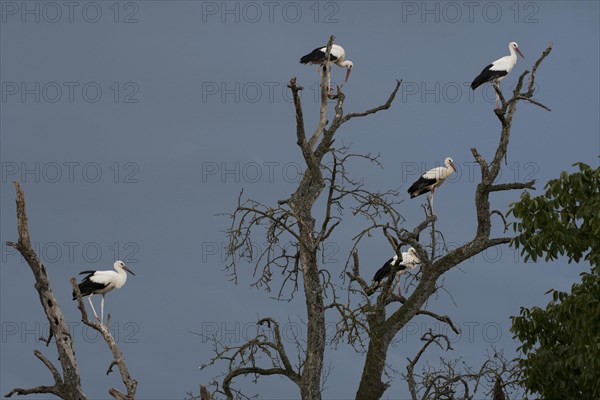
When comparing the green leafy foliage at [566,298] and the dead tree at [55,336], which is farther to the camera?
the dead tree at [55,336]

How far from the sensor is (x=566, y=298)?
51.3 ft

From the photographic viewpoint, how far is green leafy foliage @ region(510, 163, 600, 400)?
14953 mm

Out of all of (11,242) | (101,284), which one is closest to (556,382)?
(11,242)

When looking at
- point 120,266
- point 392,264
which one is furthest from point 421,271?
point 120,266

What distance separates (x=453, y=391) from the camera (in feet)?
59.9

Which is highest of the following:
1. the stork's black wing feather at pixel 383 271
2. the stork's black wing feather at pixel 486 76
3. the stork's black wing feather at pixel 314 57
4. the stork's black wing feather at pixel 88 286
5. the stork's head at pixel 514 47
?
the stork's head at pixel 514 47

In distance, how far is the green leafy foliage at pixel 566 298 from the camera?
1495cm

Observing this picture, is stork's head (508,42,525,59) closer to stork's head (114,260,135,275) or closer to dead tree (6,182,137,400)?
stork's head (114,260,135,275)

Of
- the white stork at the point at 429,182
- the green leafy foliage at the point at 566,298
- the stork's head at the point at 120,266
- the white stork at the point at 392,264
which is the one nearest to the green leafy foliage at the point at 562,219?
the green leafy foliage at the point at 566,298

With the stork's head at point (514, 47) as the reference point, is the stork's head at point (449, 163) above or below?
below

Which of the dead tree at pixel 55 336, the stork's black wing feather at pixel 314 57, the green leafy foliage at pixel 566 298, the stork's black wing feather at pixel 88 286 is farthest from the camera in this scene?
the stork's black wing feather at pixel 314 57

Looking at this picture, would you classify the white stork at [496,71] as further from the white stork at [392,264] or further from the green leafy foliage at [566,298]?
the green leafy foliage at [566,298]

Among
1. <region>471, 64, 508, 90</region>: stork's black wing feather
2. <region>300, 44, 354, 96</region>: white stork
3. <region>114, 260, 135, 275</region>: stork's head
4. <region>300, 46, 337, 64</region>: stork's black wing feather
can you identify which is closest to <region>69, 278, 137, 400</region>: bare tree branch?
<region>114, 260, 135, 275</region>: stork's head

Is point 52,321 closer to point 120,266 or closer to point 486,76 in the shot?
point 120,266
